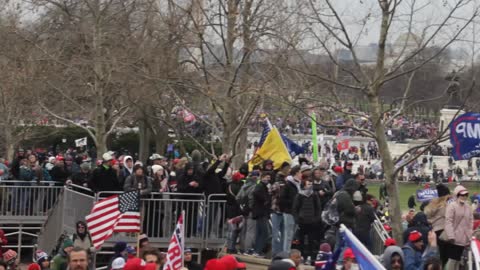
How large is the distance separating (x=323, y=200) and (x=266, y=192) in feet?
2.91

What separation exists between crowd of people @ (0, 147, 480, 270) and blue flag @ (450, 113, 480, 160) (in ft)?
2.20

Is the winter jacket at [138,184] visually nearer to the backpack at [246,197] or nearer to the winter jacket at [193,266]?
the backpack at [246,197]

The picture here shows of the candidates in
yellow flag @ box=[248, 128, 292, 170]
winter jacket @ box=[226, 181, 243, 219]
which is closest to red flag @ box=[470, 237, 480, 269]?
winter jacket @ box=[226, 181, 243, 219]

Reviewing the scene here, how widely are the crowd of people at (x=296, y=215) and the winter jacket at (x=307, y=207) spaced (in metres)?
0.01

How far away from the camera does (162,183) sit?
818 inches

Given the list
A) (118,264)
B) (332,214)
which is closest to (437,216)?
(332,214)

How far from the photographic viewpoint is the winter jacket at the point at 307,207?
17.4 meters

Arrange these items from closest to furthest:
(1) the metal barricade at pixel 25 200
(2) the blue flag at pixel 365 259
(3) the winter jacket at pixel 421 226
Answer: (2) the blue flag at pixel 365 259, (3) the winter jacket at pixel 421 226, (1) the metal barricade at pixel 25 200

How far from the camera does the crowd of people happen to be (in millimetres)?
15625

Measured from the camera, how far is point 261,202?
1839cm

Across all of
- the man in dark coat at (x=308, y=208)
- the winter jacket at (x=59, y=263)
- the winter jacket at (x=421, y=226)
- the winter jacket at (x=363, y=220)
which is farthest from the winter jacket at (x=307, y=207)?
the winter jacket at (x=59, y=263)

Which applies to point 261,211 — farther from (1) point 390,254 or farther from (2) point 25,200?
(2) point 25,200

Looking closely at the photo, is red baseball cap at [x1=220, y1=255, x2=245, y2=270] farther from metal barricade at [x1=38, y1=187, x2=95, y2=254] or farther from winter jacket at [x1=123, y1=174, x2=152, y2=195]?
metal barricade at [x1=38, y1=187, x2=95, y2=254]

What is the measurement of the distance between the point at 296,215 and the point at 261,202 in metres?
0.98
